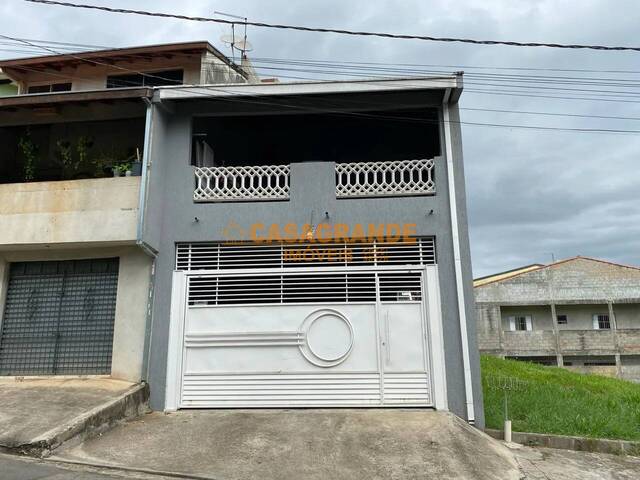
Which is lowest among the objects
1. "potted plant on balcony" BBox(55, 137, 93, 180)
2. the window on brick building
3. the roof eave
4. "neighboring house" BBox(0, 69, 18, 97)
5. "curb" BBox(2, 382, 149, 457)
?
"curb" BBox(2, 382, 149, 457)

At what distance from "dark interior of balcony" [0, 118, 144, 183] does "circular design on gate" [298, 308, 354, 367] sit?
507cm

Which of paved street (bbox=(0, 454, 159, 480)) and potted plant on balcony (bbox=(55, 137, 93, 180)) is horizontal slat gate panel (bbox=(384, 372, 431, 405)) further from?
potted plant on balcony (bbox=(55, 137, 93, 180))

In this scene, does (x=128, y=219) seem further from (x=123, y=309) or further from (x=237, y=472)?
(x=237, y=472)

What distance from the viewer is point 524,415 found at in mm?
8180

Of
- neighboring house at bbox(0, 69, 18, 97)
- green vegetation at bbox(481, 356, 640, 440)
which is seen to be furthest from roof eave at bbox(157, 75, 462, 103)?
neighboring house at bbox(0, 69, 18, 97)

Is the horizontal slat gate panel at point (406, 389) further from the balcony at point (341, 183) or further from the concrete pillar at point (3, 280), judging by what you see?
the concrete pillar at point (3, 280)

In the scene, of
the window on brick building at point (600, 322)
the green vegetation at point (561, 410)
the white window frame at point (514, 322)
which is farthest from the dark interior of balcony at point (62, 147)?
the window on brick building at point (600, 322)

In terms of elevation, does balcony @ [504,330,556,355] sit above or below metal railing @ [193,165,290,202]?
below

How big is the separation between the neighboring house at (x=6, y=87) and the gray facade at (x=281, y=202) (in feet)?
26.2

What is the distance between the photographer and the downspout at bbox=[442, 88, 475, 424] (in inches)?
298

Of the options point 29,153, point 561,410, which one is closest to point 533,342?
point 561,410

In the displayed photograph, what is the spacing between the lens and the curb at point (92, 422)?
5699mm

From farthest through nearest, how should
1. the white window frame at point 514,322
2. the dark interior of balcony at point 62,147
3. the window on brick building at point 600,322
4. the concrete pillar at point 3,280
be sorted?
the white window frame at point 514,322 < the window on brick building at point 600,322 < the dark interior of balcony at point 62,147 < the concrete pillar at point 3,280

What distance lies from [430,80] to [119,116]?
5.70 metres
